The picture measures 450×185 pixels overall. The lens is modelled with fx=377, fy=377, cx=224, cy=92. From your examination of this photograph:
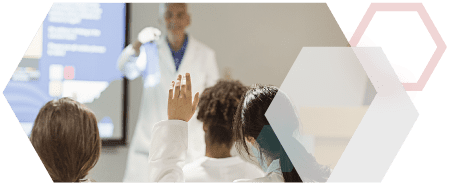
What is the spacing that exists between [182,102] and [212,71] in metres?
0.18

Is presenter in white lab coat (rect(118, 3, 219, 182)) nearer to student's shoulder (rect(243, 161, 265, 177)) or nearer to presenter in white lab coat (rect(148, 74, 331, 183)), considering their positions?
presenter in white lab coat (rect(148, 74, 331, 183))

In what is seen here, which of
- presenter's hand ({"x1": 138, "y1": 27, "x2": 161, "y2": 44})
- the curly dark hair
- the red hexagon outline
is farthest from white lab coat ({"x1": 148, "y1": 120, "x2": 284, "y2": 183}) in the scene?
the red hexagon outline

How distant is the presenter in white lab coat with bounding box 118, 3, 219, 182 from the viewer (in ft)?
5.25

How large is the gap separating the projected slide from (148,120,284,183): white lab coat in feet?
0.62

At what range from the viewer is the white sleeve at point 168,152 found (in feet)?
5.07

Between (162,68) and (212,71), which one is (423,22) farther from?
(162,68)

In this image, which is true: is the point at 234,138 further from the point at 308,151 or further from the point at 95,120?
the point at 95,120

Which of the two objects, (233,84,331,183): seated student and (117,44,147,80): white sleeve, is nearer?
(233,84,331,183): seated student

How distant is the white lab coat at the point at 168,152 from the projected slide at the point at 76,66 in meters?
0.19

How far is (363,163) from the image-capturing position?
1.60 meters

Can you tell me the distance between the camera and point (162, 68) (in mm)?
1629

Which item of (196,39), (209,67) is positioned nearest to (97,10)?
(196,39)
